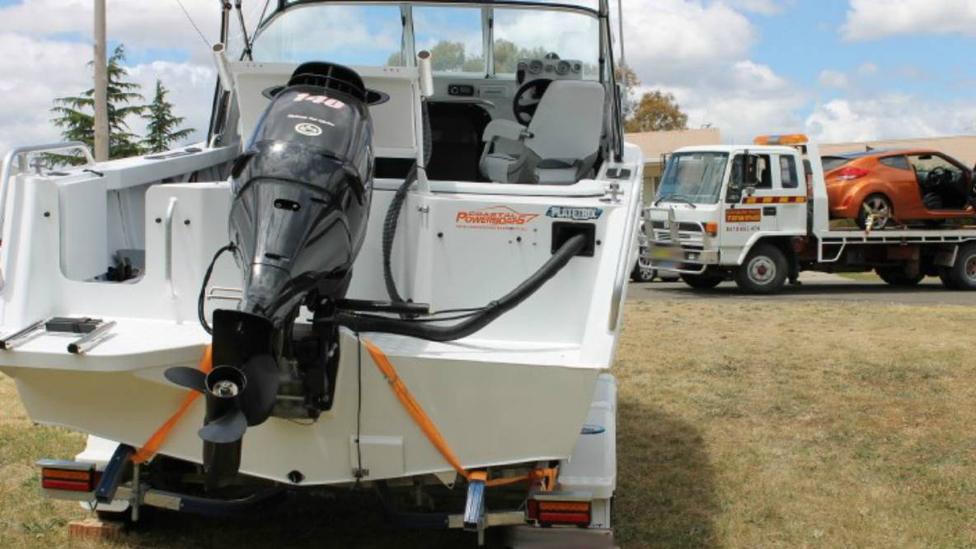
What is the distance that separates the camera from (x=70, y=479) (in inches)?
163

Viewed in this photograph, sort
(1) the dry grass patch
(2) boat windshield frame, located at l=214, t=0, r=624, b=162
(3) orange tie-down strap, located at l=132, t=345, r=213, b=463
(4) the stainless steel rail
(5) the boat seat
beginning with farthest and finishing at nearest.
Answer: (2) boat windshield frame, located at l=214, t=0, r=624, b=162 → (5) the boat seat → (1) the dry grass patch → (3) orange tie-down strap, located at l=132, t=345, r=213, b=463 → (4) the stainless steel rail

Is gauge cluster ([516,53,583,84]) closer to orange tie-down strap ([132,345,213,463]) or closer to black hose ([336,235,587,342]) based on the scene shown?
black hose ([336,235,587,342])

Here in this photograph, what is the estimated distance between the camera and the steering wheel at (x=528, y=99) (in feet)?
20.9

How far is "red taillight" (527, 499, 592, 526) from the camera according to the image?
391cm

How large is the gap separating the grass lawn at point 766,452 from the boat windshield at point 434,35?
95.5 inches

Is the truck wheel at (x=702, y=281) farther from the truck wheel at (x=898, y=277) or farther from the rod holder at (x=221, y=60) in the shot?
the rod holder at (x=221, y=60)

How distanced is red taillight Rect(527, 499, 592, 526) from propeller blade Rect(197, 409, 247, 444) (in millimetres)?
1306

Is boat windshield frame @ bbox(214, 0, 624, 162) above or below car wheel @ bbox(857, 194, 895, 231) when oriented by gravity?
above

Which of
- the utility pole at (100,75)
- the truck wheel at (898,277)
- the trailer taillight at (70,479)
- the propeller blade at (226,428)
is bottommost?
the trailer taillight at (70,479)

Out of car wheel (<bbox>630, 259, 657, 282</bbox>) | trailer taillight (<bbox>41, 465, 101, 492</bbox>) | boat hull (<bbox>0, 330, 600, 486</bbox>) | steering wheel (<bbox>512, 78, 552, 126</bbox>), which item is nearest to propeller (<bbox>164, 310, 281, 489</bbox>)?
boat hull (<bbox>0, 330, 600, 486</bbox>)

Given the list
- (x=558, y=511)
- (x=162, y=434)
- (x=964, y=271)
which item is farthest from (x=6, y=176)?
(x=964, y=271)

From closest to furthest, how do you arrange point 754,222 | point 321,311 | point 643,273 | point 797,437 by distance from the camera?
1. point 321,311
2. point 797,437
3. point 754,222
4. point 643,273

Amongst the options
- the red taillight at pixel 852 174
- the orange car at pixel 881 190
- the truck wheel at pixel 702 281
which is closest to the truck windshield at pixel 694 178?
the truck wheel at pixel 702 281

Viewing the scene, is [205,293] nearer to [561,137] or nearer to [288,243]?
[288,243]
